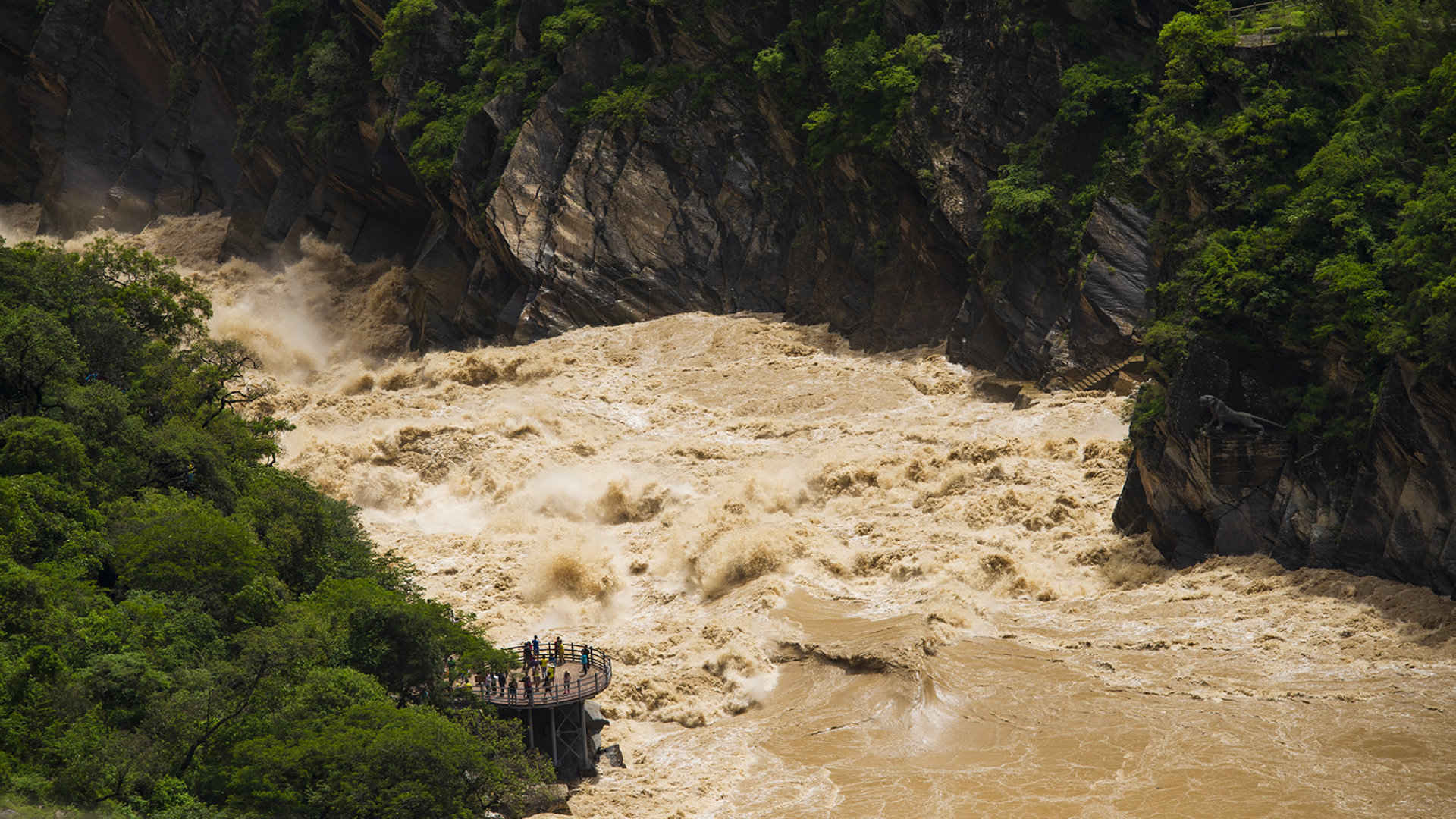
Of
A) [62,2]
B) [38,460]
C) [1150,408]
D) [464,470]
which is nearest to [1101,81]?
[1150,408]

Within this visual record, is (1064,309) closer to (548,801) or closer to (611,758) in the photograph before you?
(611,758)

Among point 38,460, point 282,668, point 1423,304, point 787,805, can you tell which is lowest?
point 787,805

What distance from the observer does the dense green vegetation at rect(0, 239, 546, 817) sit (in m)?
33.7

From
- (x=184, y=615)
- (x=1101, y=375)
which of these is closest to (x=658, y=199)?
(x=1101, y=375)

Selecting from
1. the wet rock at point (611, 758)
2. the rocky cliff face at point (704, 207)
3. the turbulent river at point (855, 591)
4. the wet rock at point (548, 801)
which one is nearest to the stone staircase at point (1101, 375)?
the rocky cliff face at point (704, 207)

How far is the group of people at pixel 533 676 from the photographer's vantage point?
41.7 m

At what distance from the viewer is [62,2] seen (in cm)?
9338

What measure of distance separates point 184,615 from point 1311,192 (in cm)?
3020

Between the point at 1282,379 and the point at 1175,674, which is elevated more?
the point at 1282,379

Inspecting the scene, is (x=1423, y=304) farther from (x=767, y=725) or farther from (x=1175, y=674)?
(x=767, y=725)

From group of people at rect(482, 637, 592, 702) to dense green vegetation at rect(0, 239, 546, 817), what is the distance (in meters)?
0.74

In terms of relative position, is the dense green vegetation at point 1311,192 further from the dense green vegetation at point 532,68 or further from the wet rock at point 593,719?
the wet rock at point 593,719

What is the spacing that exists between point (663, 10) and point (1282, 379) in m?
34.8

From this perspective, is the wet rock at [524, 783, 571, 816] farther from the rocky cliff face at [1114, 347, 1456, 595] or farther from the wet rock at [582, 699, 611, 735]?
the rocky cliff face at [1114, 347, 1456, 595]
